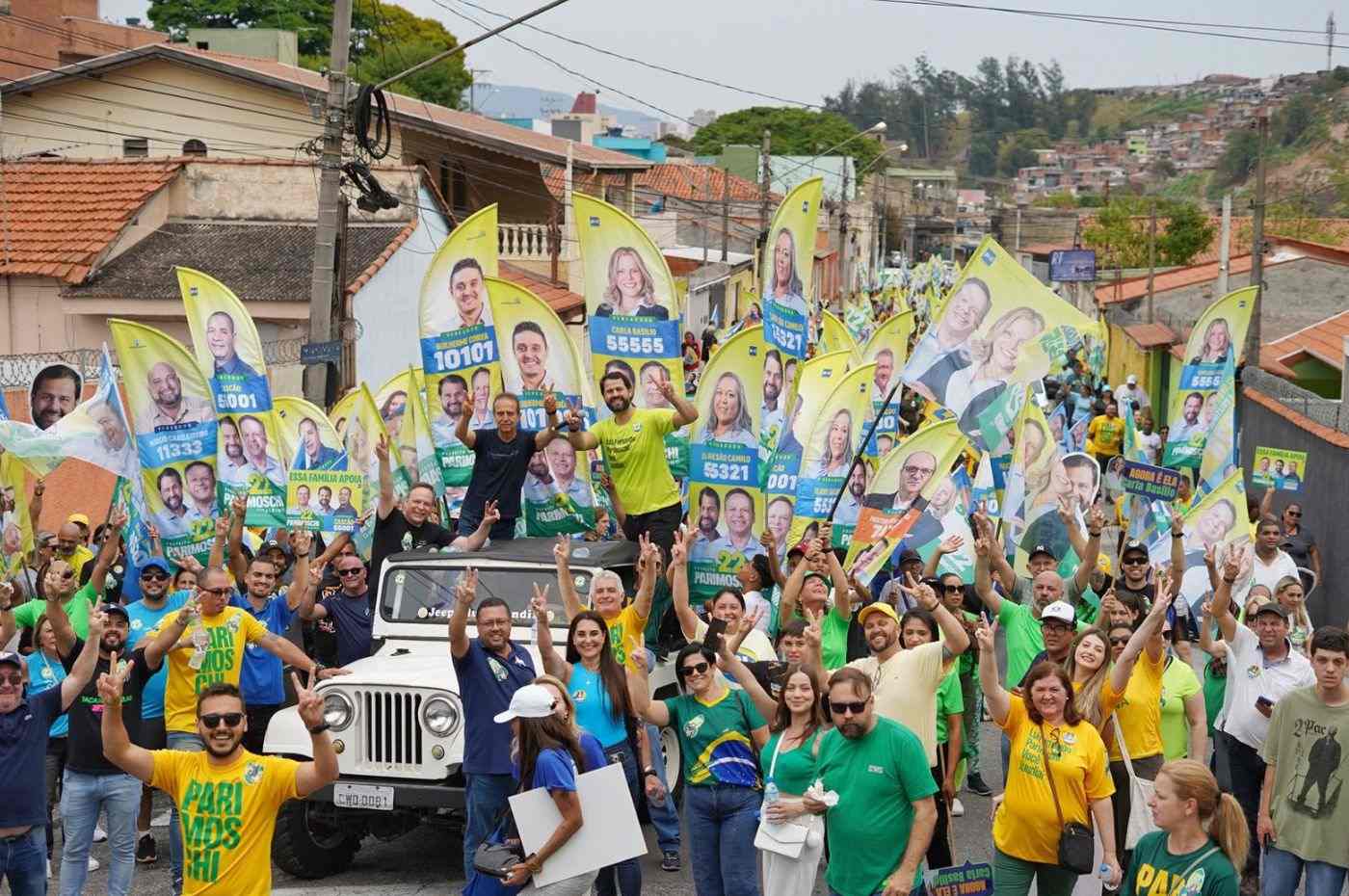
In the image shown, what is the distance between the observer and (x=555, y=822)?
7.23 metres

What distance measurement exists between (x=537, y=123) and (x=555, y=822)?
66.0m

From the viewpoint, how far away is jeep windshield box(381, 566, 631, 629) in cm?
1079

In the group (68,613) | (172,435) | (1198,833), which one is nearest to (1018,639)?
(1198,833)

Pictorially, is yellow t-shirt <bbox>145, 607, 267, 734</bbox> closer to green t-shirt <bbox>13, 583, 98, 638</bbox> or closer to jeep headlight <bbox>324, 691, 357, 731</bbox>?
jeep headlight <bbox>324, 691, 357, 731</bbox>

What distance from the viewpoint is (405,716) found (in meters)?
9.72

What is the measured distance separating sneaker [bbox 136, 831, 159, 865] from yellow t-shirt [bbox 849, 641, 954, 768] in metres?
4.53

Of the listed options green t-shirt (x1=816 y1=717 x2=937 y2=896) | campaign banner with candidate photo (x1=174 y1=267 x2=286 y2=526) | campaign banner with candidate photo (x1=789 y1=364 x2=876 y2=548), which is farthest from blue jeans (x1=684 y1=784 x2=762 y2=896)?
campaign banner with candidate photo (x1=174 y1=267 x2=286 y2=526)

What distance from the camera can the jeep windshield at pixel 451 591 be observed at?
10.8 metres

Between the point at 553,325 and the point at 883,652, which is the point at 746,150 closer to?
the point at 553,325

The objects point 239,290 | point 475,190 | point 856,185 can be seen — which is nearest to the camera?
point 239,290

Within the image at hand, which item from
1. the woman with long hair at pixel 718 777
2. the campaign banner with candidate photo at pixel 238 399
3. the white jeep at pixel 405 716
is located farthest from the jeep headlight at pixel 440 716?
the campaign banner with candidate photo at pixel 238 399

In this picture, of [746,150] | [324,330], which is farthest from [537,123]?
[324,330]

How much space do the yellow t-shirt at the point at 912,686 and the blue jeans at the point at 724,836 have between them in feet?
2.81

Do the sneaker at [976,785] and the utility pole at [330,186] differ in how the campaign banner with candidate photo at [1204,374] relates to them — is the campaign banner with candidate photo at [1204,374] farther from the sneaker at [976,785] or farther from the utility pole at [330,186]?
the utility pole at [330,186]
